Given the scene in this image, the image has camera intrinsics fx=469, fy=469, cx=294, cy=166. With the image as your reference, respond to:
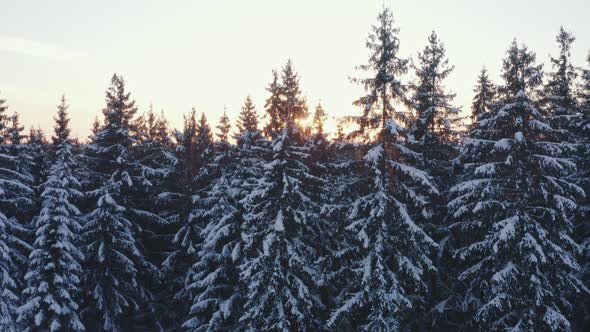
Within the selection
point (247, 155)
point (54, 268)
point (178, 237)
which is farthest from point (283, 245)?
point (54, 268)

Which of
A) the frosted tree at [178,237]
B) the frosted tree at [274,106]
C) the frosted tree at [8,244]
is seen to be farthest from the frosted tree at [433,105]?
the frosted tree at [8,244]

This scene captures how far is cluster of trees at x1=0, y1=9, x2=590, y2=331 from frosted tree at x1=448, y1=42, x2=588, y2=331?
0.08 m

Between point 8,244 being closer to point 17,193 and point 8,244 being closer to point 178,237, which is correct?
point 17,193

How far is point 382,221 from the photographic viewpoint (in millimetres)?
20062

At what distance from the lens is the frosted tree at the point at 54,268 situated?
1027 inches

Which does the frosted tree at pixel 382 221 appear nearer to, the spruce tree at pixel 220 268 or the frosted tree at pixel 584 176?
the spruce tree at pixel 220 268

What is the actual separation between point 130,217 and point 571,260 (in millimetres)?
25210

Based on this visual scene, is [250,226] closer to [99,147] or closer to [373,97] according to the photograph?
[373,97]

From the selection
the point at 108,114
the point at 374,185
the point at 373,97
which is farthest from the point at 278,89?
the point at 108,114

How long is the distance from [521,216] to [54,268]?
968 inches

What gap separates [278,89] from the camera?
85.9 ft

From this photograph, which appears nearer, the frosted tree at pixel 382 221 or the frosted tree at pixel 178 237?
the frosted tree at pixel 382 221

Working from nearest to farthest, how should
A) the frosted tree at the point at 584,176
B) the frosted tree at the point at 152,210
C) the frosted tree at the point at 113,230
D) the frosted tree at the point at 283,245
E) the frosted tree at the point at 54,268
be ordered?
the frosted tree at the point at 283,245
the frosted tree at the point at 584,176
the frosted tree at the point at 54,268
the frosted tree at the point at 113,230
the frosted tree at the point at 152,210

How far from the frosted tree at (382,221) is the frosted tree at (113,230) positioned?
1420 cm
